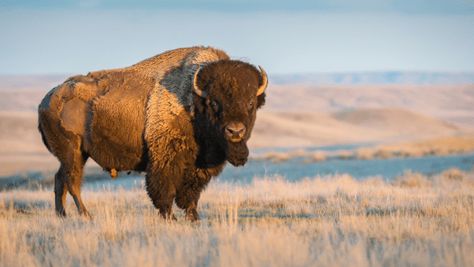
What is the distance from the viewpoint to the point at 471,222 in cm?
903

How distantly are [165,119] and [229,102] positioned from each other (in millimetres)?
1224

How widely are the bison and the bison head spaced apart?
13 mm

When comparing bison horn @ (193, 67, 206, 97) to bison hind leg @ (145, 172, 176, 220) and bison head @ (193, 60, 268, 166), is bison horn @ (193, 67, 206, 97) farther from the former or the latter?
bison hind leg @ (145, 172, 176, 220)

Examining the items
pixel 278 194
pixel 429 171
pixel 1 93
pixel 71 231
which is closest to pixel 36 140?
pixel 429 171

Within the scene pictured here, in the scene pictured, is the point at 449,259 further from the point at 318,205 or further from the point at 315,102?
the point at 315,102

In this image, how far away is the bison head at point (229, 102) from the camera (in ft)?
31.8

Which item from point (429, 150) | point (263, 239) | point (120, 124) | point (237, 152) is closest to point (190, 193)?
point (237, 152)

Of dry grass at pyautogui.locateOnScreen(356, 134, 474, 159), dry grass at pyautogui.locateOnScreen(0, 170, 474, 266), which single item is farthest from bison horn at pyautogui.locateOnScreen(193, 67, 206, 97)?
dry grass at pyautogui.locateOnScreen(356, 134, 474, 159)

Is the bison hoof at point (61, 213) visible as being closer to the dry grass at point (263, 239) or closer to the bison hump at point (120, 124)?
the dry grass at point (263, 239)

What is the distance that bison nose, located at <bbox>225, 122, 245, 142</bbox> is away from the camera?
955 cm

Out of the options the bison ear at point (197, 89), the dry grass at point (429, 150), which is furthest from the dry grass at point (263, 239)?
the dry grass at point (429, 150)

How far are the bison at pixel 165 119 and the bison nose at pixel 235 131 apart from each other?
13 mm

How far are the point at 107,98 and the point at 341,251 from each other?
5.32 meters

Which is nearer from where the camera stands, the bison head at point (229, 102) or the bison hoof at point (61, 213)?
the bison head at point (229, 102)
